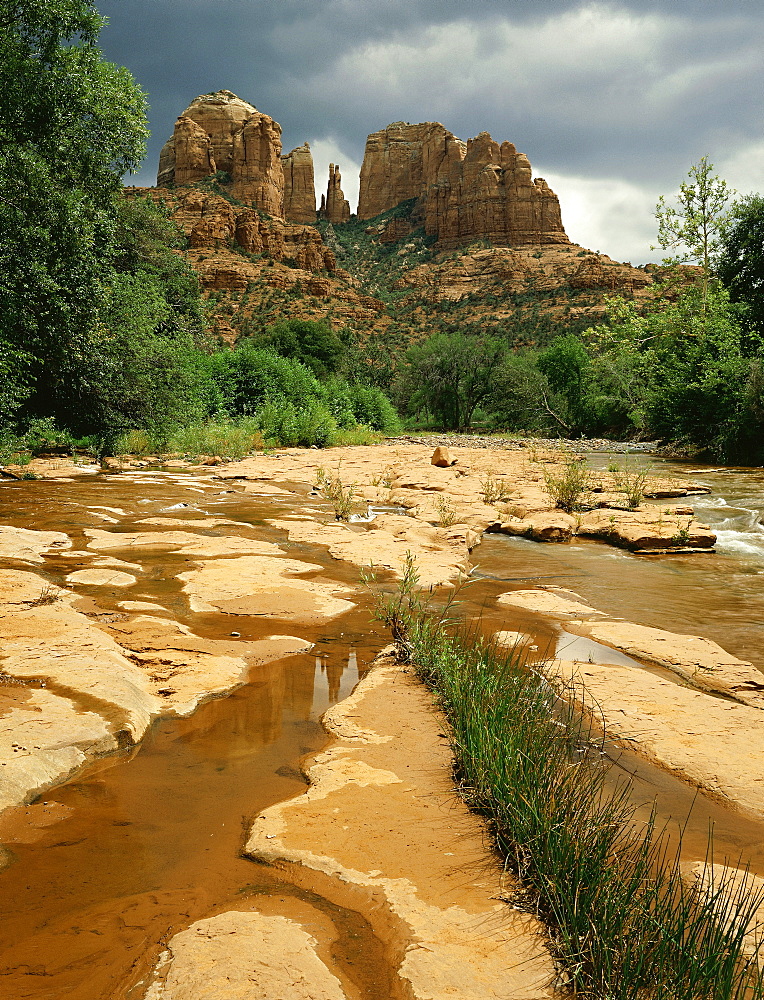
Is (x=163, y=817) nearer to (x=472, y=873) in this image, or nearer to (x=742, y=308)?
(x=472, y=873)

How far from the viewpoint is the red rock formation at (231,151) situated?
79750 millimetres

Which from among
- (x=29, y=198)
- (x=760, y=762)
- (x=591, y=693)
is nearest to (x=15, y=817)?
(x=591, y=693)

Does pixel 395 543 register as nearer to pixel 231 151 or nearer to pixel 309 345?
pixel 309 345

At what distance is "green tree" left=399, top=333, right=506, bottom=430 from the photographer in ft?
131


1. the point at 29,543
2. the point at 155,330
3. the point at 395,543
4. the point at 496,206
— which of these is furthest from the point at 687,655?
the point at 496,206

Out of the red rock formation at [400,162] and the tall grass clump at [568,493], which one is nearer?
the tall grass clump at [568,493]

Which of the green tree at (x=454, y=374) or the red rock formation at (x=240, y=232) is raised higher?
the red rock formation at (x=240, y=232)

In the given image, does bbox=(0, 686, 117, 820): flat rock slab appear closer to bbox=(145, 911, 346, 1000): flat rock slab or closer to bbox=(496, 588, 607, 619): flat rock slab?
bbox=(145, 911, 346, 1000): flat rock slab

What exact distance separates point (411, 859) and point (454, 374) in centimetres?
3972

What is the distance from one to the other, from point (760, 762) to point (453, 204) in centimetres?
10278

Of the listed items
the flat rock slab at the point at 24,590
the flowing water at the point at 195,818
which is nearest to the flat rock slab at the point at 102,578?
the flowing water at the point at 195,818

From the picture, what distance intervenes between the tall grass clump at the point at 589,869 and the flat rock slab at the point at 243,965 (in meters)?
0.56

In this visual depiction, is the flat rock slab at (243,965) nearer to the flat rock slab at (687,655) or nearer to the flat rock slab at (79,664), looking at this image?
the flat rock slab at (79,664)

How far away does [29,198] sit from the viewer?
420 inches
